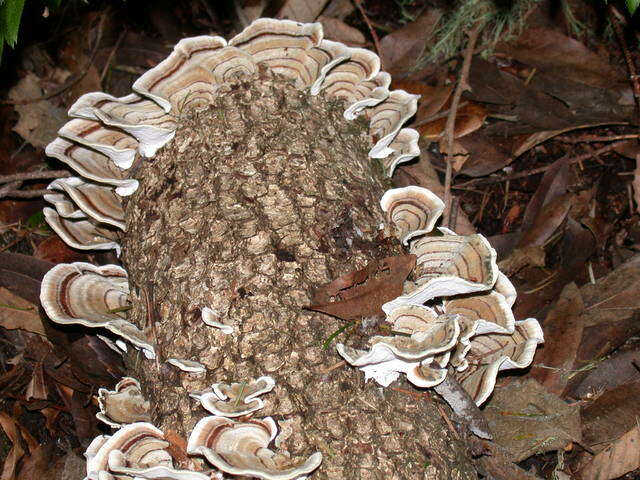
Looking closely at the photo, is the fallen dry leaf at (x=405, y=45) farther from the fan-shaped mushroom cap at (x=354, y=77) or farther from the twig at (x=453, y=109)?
the fan-shaped mushroom cap at (x=354, y=77)

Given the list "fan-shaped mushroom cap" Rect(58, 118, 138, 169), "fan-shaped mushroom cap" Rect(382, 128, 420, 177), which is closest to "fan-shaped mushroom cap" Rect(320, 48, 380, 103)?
"fan-shaped mushroom cap" Rect(382, 128, 420, 177)

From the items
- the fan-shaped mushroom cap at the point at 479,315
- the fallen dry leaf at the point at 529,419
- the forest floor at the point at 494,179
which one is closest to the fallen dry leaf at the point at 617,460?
the forest floor at the point at 494,179

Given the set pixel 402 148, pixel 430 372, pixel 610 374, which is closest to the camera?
pixel 430 372

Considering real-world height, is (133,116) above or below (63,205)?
above

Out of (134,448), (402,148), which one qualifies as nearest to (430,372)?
(134,448)

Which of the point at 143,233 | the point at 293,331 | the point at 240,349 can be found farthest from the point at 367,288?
the point at 143,233

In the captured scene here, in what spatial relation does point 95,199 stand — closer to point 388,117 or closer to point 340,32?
point 388,117
